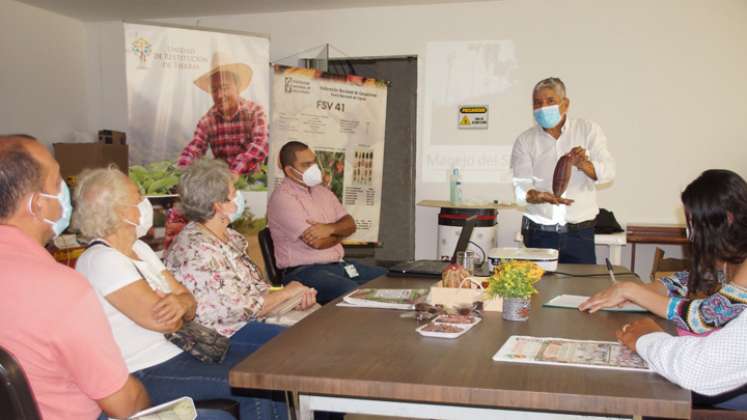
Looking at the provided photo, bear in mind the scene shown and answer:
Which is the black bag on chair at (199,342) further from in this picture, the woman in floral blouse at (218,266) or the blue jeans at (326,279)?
the blue jeans at (326,279)

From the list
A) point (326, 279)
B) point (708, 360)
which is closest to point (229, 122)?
point (326, 279)

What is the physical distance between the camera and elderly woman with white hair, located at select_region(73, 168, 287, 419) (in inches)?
76.8

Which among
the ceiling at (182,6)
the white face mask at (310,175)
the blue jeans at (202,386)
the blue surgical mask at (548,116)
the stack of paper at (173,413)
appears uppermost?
the ceiling at (182,6)

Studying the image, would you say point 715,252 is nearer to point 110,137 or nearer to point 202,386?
point 202,386

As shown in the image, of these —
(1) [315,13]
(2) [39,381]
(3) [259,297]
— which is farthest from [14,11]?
(2) [39,381]

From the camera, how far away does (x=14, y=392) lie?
119cm

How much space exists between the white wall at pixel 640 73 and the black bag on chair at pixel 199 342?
4.28 m

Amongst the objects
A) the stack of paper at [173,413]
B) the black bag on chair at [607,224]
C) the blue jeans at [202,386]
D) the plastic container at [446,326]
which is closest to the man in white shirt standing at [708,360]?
the plastic container at [446,326]

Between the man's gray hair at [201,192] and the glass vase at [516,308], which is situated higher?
the man's gray hair at [201,192]

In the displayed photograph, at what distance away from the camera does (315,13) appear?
6.42m

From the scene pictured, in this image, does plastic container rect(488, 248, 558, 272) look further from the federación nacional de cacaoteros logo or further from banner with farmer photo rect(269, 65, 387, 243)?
the federación nacional de cacaoteros logo

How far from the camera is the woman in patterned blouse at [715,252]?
1.74 metres

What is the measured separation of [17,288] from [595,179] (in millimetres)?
2858

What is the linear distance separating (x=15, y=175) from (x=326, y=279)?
2.24 meters
